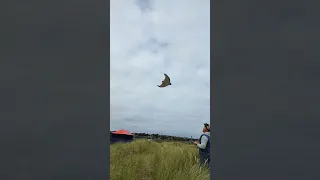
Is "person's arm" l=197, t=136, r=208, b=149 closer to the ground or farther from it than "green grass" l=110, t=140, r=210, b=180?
farther from it

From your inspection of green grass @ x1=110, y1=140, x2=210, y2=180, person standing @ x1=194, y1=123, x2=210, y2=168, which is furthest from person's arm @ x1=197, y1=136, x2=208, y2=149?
green grass @ x1=110, y1=140, x2=210, y2=180

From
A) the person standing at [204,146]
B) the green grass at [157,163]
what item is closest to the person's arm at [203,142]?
the person standing at [204,146]

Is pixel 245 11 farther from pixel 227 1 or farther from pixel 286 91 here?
pixel 286 91

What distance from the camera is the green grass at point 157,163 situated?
285cm

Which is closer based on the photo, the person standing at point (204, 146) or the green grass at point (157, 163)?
the green grass at point (157, 163)

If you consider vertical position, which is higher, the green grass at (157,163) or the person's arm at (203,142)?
the person's arm at (203,142)

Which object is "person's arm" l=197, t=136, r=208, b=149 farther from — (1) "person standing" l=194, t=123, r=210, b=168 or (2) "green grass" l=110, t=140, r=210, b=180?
(2) "green grass" l=110, t=140, r=210, b=180

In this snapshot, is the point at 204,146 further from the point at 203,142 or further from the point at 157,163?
the point at 157,163

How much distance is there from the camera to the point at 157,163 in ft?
10.6

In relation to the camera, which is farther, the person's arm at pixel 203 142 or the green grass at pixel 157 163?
the person's arm at pixel 203 142

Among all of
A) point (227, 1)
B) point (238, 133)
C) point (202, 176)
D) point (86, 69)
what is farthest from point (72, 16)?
point (202, 176)

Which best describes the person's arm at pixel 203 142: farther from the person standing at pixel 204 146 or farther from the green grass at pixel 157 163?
the green grass at pixel 157 163

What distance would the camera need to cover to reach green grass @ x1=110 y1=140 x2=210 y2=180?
2846mm

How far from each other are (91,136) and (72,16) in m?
0.65
